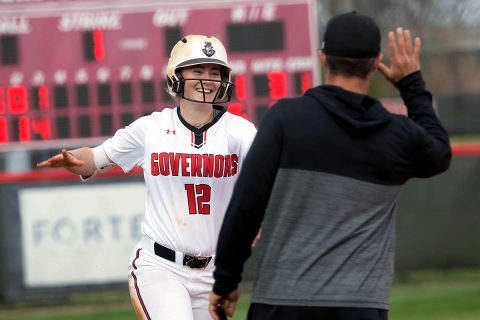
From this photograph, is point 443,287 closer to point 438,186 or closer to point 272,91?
point 438,186

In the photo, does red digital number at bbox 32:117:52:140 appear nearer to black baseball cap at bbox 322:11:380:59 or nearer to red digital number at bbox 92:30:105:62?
red digital number at bbox 92:30:105:62

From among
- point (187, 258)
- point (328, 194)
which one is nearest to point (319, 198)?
point (328, 194)

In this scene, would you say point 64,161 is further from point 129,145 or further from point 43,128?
point 43,128

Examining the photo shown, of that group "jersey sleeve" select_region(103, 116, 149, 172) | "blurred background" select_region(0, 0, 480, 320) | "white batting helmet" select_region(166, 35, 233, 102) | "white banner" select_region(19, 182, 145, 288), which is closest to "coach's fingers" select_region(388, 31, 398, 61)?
"white batting helmet" select_region(166, 35, 233, 102)

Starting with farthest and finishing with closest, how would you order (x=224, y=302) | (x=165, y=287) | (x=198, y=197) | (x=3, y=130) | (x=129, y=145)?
(x=3, y=130)
(x=129, y=145)
(x=198, y=197)
(x=165, y=287)
(x=224, y=302)

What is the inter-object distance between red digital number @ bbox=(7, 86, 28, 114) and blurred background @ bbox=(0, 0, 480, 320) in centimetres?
1

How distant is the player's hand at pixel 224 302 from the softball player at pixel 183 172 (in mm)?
933

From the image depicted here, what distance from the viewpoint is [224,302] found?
3.97m

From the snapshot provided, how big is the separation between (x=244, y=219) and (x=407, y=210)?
8945mm

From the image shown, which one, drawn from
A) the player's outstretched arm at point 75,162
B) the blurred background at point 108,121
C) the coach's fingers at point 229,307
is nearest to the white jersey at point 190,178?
the player's outstretched arm at point 75,162

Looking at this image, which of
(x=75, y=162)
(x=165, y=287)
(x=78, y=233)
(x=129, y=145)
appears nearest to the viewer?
(x=165, y=287)

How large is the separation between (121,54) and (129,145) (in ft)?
23.0

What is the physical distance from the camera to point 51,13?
1222cm

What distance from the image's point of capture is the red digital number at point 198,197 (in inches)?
202
